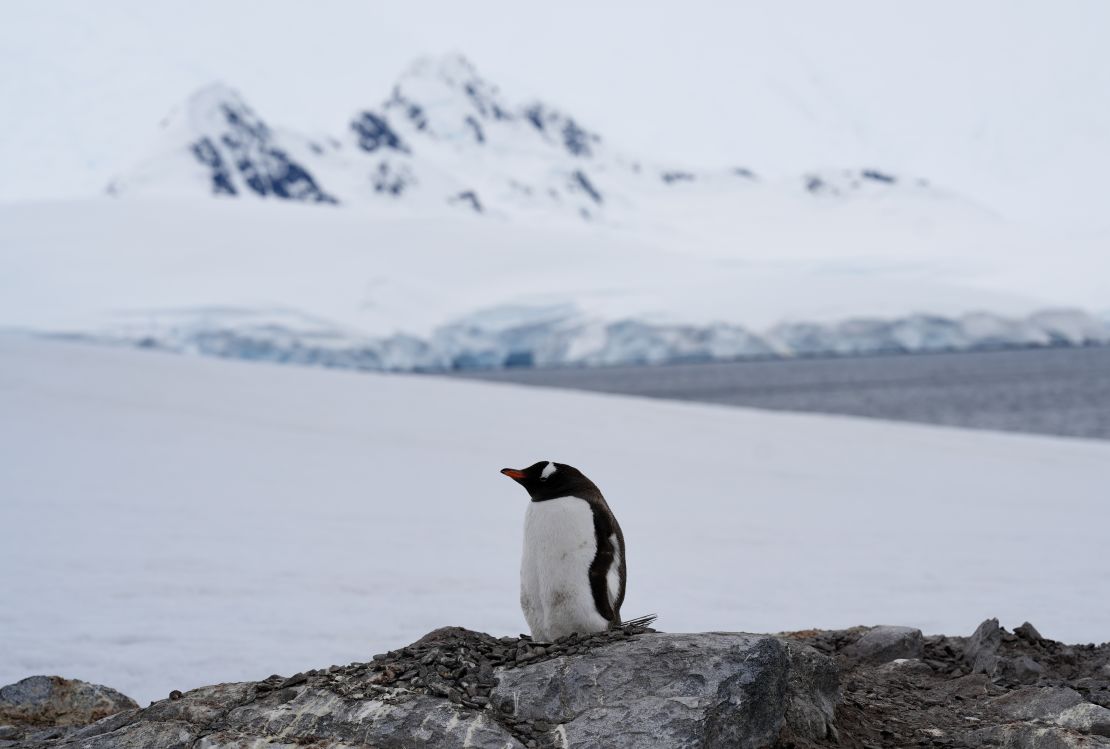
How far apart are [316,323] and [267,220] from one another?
16.3 m

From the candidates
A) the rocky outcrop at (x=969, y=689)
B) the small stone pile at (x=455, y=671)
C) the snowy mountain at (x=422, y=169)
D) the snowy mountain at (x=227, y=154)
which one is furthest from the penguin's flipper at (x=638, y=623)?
the snowy mountain at (x=227, y=154)

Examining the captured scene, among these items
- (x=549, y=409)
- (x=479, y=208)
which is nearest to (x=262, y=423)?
(x=549, y=409)

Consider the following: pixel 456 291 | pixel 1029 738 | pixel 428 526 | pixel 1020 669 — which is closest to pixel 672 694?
pixel 1029 738

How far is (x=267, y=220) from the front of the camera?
6022 cm

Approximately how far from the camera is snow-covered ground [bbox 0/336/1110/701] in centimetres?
655

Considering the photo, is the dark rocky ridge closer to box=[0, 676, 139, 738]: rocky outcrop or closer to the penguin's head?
box=[0, 676, 139, 738]: rocky outcrop

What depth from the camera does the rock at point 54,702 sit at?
14.0 ft

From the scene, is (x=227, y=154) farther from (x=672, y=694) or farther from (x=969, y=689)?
(x=672, y=694)

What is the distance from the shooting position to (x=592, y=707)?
3.08 meters

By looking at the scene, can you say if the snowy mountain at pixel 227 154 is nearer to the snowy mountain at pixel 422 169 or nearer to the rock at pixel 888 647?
the snowy mountain at pixel 422 169

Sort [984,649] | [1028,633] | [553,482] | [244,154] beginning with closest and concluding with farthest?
[553,482] → [984,649] → [1028,633] → [244,154]

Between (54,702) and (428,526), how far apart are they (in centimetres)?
527

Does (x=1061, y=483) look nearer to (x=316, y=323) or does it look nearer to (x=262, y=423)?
(x=262, y=423)

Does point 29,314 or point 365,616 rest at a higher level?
point 29,314
